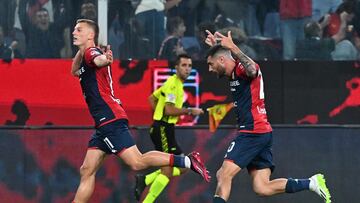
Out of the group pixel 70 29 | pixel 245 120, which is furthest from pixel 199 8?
pixel 245 120

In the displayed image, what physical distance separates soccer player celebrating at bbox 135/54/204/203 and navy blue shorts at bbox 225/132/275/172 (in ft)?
6.44

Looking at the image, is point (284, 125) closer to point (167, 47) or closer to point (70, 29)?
point (167, 47)

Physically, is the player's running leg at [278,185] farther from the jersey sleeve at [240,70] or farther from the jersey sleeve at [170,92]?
the jersey sleeve at [170,92]

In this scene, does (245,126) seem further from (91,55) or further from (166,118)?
(166,118)

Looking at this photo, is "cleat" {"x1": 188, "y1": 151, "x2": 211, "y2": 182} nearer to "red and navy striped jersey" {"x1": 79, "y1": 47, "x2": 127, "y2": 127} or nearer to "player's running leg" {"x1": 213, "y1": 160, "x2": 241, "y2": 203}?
"player's running leg" {"x1": 213, "y1": 160, "x2": 241, "y2": 203}

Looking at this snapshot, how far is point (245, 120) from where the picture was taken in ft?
46.6

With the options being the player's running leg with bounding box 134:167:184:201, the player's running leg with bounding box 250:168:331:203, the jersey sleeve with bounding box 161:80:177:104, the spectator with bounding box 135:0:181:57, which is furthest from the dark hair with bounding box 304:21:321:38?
the player's running leg with bounding box 250:168:331:203

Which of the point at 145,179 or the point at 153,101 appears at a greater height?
the point at 153,101

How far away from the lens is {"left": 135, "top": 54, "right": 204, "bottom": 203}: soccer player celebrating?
1616 cm

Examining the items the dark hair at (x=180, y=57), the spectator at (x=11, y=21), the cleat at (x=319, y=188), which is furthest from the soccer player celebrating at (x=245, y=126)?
the spectator at (x=11, y=21)

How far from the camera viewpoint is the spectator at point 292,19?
16.5 metres

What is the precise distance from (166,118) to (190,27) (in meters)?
1.22

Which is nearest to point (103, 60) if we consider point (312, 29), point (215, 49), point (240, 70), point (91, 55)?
point (91, 55)

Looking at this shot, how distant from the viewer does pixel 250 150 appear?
14086mm
